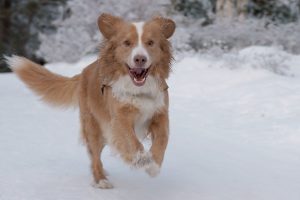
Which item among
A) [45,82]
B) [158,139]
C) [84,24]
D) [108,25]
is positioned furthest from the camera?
[84,24]

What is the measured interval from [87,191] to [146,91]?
3.24 feet

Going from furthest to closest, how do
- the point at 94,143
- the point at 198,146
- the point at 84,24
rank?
the point at 84,24 → the point at 198,146 → the point at 94,143

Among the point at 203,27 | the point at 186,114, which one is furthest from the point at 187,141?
the point at 203,27

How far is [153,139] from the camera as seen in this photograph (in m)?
4.95

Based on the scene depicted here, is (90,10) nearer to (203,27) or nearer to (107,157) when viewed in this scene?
(203,27)

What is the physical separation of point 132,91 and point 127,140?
0.43 metres

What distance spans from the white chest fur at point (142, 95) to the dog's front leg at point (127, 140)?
8 cm

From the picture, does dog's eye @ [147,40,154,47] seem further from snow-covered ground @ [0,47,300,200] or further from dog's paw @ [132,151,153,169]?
snow-covered ground @ [0,47,300,200]

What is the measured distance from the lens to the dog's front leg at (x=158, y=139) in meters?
4.66

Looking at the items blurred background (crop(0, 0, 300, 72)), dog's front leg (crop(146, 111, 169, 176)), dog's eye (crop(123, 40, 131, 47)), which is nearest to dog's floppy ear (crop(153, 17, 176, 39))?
dog's eye (crop(123, 40, 131, 47))

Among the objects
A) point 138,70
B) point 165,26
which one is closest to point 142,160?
point 138,70

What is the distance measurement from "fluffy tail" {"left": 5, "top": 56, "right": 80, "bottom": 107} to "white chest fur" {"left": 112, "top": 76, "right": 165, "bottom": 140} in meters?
1.36

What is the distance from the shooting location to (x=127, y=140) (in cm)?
478

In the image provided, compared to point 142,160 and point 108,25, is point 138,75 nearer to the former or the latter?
point 108,25
